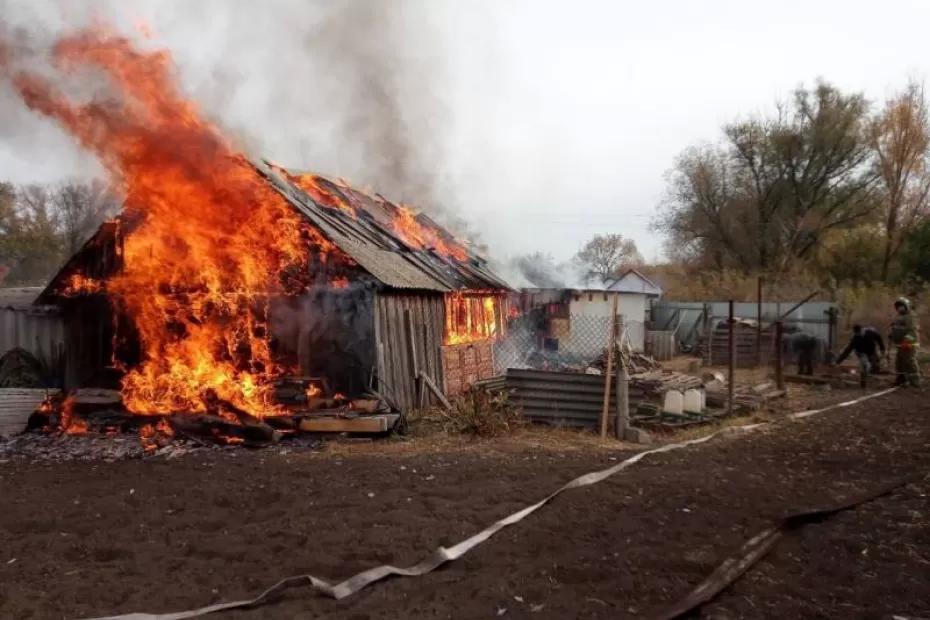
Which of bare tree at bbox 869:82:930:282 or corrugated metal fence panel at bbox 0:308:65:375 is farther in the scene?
bare tree at bbox 869:82:930:282

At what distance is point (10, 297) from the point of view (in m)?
14.8

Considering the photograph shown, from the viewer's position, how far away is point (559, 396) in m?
11.1

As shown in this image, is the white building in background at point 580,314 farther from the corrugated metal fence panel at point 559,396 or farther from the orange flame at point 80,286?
the orange flame at point 80,286

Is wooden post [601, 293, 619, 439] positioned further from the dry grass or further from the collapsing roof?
the collapsing roof

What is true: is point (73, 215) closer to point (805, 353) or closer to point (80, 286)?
point (80, 286)

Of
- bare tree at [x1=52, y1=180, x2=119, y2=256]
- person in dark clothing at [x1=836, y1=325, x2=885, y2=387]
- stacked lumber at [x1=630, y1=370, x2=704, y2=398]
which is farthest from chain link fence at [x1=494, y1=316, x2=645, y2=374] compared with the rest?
bare tree at [x1=52, y1=180, x2=119, y2=256]

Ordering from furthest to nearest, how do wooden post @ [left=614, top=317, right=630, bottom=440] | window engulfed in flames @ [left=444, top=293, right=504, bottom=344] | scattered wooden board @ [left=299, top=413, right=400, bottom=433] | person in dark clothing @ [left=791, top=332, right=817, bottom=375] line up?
person in dark clothing @ [left=791, top=332, right=817, bottom=375]
window engulfed in flames @ [left=444, top=293, right=504, bottom=344]
scattered wooden board @ [left=299, top=413, right=400, bottom=433]
wooden post @ [left=614, top=317, right=630, bottom=440]

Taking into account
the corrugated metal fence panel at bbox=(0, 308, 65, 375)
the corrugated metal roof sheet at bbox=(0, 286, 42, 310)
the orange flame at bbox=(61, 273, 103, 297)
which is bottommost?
the corrugated metal fence panel at bbox=(0, 308, 65, 375)

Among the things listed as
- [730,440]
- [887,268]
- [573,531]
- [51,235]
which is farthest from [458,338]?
[51,235]

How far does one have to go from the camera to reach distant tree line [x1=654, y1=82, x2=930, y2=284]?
33.3 metres

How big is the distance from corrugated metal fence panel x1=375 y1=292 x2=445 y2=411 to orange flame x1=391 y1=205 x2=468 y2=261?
324 centimetres

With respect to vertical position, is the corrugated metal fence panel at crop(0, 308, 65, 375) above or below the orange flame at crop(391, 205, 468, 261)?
below

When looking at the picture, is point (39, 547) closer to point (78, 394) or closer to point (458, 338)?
point (78, 394)

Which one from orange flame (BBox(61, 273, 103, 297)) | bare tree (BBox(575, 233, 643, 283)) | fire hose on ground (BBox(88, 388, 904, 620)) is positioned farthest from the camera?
bare tree (BBox(575, 233, 643, 283))
